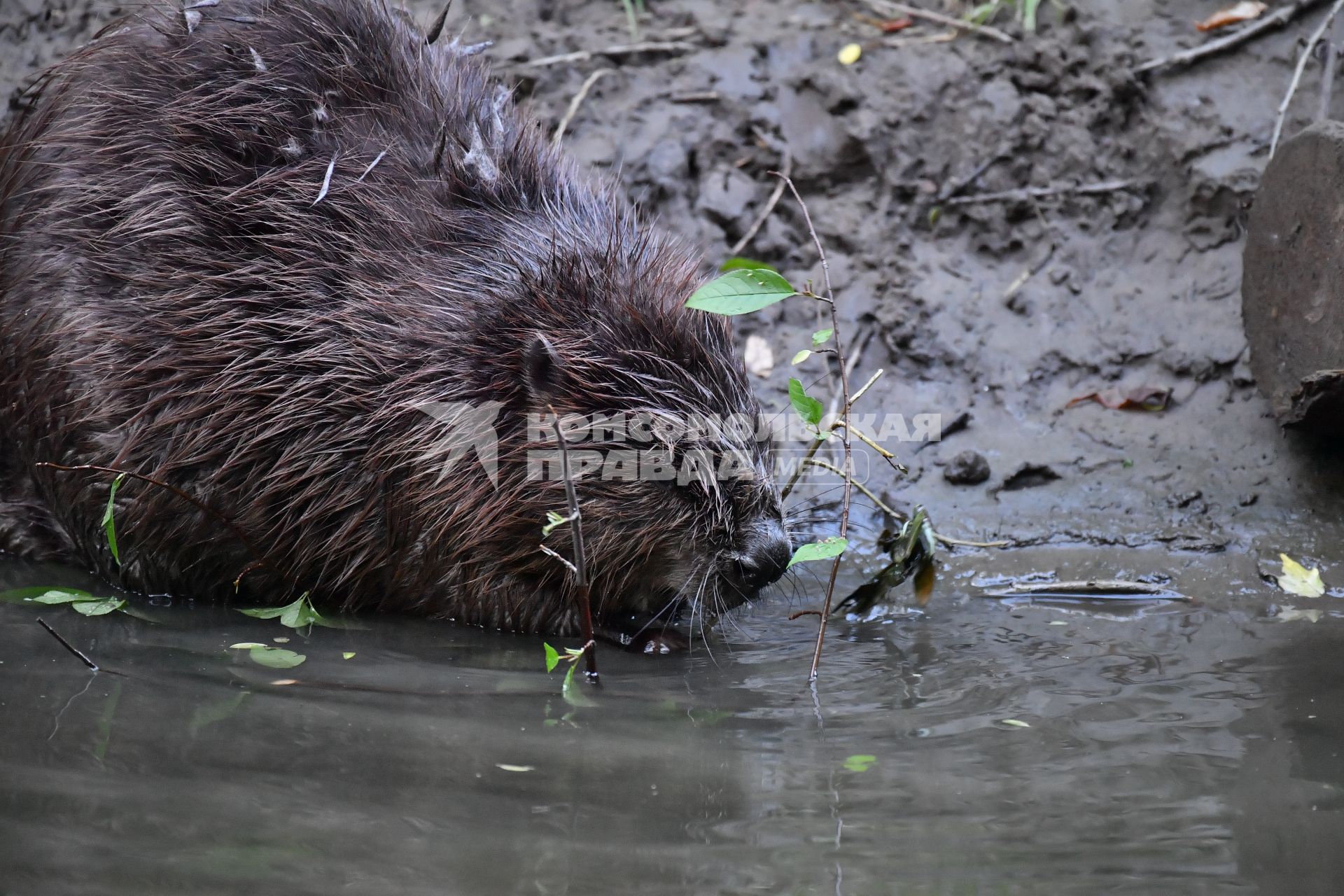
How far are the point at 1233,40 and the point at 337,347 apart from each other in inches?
123

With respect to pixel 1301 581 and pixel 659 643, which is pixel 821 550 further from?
pixel 1301 581

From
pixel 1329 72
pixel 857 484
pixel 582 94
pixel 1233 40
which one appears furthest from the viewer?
pixel 582 94

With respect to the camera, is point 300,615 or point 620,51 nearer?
point 300,615

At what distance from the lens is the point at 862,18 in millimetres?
4629

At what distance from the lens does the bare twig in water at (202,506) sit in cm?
279

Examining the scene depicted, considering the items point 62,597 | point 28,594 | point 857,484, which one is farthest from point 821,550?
point 28,594

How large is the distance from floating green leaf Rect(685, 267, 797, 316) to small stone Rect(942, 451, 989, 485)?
1.33 metres

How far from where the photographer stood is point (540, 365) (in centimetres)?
271

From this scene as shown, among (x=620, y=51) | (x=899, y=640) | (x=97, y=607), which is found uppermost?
(x=620, y=51)

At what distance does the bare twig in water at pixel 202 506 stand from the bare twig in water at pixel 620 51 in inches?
90.3
